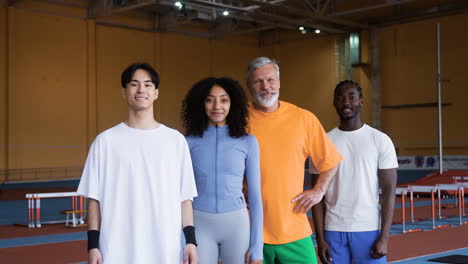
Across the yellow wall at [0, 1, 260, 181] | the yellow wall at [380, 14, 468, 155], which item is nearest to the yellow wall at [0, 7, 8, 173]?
the yellow wall at [0, 1, 260, 181]

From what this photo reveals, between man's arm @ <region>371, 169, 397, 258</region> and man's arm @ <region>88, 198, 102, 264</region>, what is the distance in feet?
6.31

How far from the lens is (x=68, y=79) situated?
27.2m

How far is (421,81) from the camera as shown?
28.5 meters

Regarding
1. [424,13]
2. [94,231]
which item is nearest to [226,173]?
[94,231]

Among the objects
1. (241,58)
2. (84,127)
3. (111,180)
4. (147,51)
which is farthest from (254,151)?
(241,58)

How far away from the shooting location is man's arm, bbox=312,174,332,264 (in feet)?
13.7

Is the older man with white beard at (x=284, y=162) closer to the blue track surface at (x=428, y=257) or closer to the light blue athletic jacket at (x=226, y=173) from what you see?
the light blue athletic jacket at (x=226, y=173)

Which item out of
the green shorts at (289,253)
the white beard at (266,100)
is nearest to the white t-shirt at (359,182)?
the green shorts at (289,253)

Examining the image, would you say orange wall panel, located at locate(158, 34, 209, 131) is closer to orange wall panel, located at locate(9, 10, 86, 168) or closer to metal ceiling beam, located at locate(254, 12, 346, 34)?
orange wall panel, located at locate(9, 10, 86, 168)

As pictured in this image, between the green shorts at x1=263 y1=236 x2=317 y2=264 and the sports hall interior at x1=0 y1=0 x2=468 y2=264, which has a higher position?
the sports hall interior at x1=0 y1=0 x2=468 y2=264

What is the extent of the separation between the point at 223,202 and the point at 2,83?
23.7 m

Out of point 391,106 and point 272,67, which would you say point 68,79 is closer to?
point 391,106

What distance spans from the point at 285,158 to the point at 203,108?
0.64m

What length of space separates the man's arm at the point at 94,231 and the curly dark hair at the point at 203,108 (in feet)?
2.67
